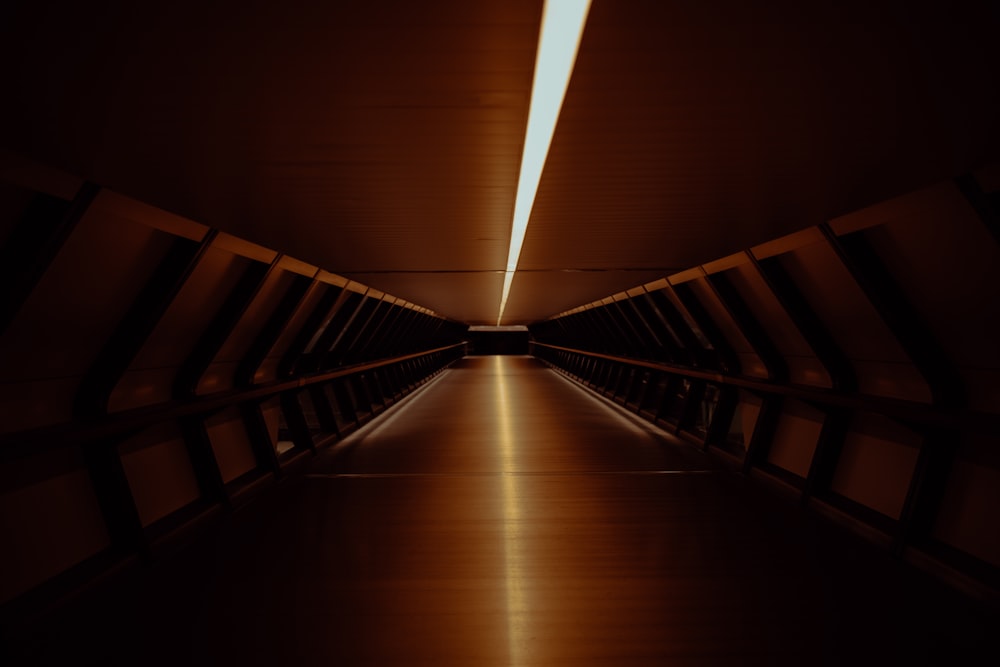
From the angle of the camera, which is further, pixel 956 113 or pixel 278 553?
pixel 278 553

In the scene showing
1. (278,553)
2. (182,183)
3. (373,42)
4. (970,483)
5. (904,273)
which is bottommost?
(278,553)

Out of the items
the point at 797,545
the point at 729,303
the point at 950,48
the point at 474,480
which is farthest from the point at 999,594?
the point at 474,480

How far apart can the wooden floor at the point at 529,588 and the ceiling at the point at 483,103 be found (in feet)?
7.00

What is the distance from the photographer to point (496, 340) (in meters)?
37.7

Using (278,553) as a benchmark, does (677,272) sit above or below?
above

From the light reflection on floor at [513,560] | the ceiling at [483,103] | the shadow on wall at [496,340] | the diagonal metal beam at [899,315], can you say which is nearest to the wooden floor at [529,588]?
the light reflection on floor at [513,560]

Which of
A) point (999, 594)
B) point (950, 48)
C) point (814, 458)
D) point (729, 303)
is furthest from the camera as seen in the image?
point (729, 303)

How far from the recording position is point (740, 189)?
3.04 meters

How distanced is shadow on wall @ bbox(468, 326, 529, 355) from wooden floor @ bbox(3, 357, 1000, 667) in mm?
32261

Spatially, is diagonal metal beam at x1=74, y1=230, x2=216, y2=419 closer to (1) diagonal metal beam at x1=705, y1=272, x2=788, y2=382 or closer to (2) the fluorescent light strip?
(2) the fluorescent light strip

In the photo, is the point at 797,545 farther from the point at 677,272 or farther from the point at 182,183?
the point at 182,183

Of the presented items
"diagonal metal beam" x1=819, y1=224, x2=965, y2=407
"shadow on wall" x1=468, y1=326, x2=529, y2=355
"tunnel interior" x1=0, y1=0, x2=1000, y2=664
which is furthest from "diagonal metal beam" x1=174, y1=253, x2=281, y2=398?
"shadow on wall" x1=468, y1=326, x2=529, y2=355

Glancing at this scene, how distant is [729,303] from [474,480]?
3127 millimetres

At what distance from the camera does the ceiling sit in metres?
1.45
